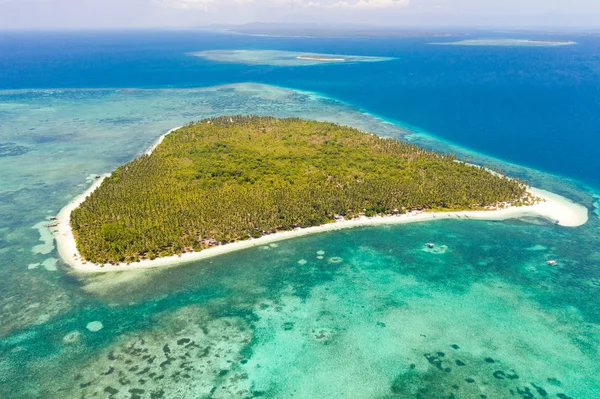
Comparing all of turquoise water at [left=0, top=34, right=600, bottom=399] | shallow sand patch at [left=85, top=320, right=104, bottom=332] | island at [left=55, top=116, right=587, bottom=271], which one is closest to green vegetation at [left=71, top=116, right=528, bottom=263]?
island at [left=55, top=116, right=587, bottom=271]

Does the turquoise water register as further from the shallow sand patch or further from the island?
the island

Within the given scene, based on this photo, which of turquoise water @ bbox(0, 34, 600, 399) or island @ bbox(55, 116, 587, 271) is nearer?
turquoise water @ bbox(0, 34, 600, 399)

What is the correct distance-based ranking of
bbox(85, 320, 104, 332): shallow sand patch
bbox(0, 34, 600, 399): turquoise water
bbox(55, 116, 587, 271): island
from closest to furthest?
1. bbox(0, 34, 600, 399): turquoise water
2. bbox(85, 320, 104, 332): shallow sand patch
3. bbox(55, 116, 587, 271): island

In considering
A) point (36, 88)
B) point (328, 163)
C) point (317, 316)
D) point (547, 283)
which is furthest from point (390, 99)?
point (36, 88)

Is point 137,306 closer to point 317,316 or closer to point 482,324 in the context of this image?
point 317,316

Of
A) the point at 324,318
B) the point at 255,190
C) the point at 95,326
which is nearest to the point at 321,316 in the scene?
the point at 324,318

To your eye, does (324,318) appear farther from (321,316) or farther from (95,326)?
(95,326)
